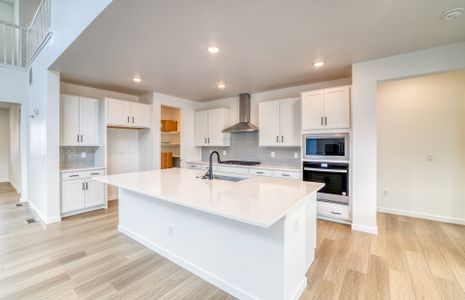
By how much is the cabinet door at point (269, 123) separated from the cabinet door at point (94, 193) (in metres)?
3.40

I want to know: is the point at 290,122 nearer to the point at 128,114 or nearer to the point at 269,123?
the point at 269,123

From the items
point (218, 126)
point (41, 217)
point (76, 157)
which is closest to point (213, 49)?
point (218, 126)

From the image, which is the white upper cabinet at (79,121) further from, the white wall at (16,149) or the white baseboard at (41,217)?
the white wall at (16,149)

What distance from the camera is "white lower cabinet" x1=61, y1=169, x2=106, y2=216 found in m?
3.80

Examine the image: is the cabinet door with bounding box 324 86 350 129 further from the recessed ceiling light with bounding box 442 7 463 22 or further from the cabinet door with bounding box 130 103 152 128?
the cabinet door with bounding box 130 103 152 128

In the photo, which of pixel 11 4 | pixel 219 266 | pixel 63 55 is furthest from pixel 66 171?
pixel 11 4

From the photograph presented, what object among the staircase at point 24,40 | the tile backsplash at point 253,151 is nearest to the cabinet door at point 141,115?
the staircase at point 24,40

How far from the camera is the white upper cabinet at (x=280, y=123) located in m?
4.19

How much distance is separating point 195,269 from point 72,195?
3076 mm

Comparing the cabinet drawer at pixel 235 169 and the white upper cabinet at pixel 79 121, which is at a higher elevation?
the white upper cabinet at pixel 79 121

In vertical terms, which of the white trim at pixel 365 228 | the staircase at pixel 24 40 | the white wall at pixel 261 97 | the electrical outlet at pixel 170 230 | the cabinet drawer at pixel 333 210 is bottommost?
the white trim at pixel 365 228

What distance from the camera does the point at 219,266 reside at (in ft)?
6.59

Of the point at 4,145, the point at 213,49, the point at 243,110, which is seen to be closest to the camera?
the point at 213,49

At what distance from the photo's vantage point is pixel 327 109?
3580mm
